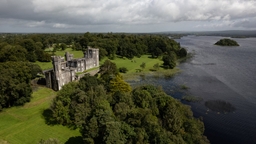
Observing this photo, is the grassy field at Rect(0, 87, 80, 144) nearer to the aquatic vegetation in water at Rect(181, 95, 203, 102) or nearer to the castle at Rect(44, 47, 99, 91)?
the castle at Rect(44, 47, 99, 91)

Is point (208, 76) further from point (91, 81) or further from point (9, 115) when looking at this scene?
point (9, 115)

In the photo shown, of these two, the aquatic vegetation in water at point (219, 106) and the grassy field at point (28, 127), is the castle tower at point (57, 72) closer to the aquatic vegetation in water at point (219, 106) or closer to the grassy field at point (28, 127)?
the grassy field at point (28, 127)

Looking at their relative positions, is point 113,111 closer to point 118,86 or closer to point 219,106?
point 118,86

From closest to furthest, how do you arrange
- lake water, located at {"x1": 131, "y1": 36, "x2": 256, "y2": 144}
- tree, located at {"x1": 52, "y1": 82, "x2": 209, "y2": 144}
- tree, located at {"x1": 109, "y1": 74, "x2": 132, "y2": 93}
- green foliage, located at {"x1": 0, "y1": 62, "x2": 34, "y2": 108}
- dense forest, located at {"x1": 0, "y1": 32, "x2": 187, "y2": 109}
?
tree, located at {"x1": 52, "y1": 82, "x2": 209, "y2": 144} < lake water, located at {"x1": 131, "y1": 36, "x2": 256, "y2": 144} < green foliage, located at {"x1": 0, "y1": 62, "x2": 34, "y2": 108} < dense forest, located at {"x1": 0, "y1": 32, "x2": 187, "y2": 109} < tree, located at {"x1": 109, "y1": 74, "x2": 132, "y2": 93}

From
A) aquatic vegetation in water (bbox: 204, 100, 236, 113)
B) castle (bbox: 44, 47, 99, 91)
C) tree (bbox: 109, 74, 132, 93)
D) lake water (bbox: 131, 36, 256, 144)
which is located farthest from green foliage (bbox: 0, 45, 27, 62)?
aquatic vegetation in water (bbox: 204, 100, 236, 113)

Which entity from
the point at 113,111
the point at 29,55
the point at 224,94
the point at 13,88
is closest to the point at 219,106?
the point at 224,94

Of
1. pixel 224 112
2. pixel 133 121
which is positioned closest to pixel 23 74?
pixel 133 121
